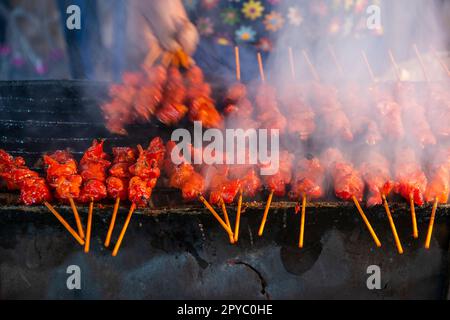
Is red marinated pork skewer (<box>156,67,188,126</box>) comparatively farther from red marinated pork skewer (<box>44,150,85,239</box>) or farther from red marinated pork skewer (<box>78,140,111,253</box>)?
red marinated pork skewer (<box>44,150,85,239</box>)

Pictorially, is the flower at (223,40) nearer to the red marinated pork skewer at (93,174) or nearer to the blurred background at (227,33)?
the blurred background at (227,33)

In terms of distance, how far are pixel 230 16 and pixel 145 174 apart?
474cm

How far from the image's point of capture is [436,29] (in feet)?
21.5

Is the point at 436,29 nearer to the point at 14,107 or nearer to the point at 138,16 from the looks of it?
the point at 138,16

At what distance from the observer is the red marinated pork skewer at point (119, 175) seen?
136 inches

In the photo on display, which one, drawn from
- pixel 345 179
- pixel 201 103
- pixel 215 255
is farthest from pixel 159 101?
pixel 345 179

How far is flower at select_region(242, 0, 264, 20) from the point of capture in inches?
285

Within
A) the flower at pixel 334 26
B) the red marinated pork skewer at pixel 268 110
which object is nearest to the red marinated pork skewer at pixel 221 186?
the red marinated pork skewer at pixel 268 110

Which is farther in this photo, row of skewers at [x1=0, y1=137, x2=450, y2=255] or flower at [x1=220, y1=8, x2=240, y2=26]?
flower at [x1=220, y1=8, x2=240, y2=26]

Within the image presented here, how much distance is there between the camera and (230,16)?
736cm

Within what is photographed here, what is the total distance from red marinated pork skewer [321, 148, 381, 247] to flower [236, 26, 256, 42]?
4.25m

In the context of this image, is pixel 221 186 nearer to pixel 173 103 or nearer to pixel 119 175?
pixel 119 175

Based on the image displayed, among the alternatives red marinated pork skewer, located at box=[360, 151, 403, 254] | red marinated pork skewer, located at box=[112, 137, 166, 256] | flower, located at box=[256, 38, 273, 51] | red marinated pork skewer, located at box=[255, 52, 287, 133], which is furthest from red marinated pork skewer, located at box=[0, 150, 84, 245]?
flower, located at box=[256, 38, 273, 51]
